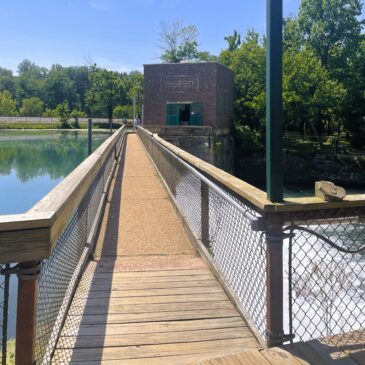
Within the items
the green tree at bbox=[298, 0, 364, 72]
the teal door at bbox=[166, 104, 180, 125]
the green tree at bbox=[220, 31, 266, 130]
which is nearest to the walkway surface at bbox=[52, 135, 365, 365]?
the teal door at bbox=[166, 104, 180, 125]

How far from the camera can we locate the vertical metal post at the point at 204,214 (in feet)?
16.9

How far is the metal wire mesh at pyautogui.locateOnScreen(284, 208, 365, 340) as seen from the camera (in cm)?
284

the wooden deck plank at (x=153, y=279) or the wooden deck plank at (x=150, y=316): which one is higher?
the wooden deck plank at (x=153, y=279)

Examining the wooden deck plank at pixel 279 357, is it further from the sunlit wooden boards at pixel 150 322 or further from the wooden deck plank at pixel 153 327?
the wooden deck plank at pixel 153 327

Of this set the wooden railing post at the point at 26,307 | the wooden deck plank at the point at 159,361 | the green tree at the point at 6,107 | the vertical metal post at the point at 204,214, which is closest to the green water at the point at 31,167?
the vertical metal post at the point at 204,214

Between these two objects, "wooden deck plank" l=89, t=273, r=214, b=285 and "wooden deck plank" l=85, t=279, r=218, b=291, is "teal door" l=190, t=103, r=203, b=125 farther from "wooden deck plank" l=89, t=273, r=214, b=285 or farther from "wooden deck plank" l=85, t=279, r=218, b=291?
"wooden deck plank" l=85, t=279, r=218, b=291

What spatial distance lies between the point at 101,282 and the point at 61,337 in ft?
3.68

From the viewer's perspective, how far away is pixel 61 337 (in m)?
3.02

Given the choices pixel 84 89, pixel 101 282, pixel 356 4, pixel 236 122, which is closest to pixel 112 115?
pixel 84 89

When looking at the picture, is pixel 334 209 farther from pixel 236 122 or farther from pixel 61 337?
pixel 236 122

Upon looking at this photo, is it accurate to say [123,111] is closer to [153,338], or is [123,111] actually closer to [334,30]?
[334,30]

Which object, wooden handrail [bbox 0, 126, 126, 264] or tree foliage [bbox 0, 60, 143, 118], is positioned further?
tree foliage [bbox 0, 60, 143, 118]

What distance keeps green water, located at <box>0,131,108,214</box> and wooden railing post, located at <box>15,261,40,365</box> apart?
1959 centimetres

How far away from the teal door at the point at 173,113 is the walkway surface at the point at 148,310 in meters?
36.0
